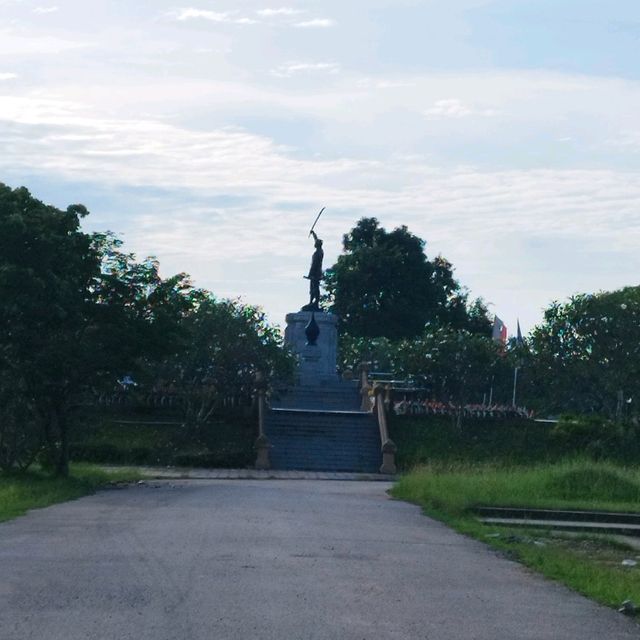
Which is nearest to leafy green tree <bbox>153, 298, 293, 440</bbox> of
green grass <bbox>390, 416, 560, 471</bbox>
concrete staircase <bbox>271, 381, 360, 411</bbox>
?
concrete staircase <bbox>271, 381, 360, 411</bbox>

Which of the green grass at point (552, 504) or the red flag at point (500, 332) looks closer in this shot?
the green grass at point (552, 504)

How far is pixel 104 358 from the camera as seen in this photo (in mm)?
30000

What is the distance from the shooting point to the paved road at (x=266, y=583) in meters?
9.70

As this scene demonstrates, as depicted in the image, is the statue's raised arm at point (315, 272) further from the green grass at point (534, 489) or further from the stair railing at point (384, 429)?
the green grass at point (534, 489)

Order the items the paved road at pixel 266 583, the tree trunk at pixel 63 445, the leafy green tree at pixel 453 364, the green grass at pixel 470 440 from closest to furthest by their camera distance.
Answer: the paved road at pixel 266 583
the tree trunk at pixel 63 445
the green grass at pixel 470 440
the leafy green tree at pixel 453 364

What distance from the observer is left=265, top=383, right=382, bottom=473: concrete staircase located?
140 ft

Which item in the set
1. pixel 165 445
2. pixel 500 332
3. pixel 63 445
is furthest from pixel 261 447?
pixel 500 332

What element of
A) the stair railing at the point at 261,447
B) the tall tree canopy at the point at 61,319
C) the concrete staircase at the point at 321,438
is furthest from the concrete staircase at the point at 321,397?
the tall tree canopy at the point at 61,319

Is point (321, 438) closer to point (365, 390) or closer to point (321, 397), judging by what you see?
point (365, 390)

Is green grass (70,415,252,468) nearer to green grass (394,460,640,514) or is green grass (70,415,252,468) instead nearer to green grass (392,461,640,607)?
green grass (392,461,640,607)

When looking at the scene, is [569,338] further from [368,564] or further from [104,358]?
[368,564]

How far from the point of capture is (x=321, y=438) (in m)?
45.0

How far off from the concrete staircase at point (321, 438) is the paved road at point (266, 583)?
72.4 feet

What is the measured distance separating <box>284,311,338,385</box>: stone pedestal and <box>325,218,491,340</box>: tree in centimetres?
2859
